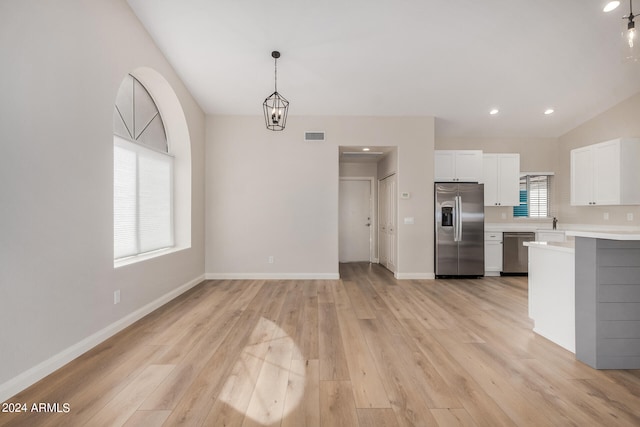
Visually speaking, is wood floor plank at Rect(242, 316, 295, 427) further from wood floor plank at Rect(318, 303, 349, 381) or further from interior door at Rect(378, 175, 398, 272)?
interior door at Rect(378, 175, 398, 272)

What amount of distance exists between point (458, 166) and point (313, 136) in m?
2.87

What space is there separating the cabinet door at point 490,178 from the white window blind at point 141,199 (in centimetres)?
589

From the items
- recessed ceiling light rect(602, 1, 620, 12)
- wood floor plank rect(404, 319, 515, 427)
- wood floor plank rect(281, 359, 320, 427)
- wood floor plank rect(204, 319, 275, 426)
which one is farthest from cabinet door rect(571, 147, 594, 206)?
wood floor plank rect(204, 319, 275, 426)

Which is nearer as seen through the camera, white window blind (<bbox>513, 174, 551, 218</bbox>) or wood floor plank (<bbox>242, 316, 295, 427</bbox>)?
wood floor plank (<bbox>242, 316, 295, 427</bbox>)

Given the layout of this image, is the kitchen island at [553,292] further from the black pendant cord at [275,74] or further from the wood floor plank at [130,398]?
the black pendant cord at [275,74]

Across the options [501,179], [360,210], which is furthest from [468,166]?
[360,210]

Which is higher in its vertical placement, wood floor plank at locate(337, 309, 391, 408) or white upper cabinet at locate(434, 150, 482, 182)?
white upper cabinet at locate(434, 150, 482, 182)

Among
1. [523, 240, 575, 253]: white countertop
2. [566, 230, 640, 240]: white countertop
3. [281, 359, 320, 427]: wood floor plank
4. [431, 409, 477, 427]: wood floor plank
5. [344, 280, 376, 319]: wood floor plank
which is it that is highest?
[566, 230, 640, 240]: white countertop

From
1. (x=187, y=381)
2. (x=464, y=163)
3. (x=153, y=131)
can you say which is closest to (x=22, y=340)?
(x=187, y=381)

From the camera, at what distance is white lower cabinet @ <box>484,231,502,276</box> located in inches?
215

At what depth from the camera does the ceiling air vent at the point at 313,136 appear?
5152 millimetres

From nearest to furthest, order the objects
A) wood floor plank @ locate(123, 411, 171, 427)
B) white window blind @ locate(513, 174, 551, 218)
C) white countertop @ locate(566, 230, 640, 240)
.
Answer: wood floor plank @ locate(123, 411, 171, 427) < white countertop @ locate(566, 230, 640, 240) < white window blind @ locate(513, 174, 551, 218)

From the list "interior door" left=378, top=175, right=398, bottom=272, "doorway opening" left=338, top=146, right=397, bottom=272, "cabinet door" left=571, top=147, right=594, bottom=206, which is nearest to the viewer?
"cabinet door" left=571, top=147, right=594, bottom=206

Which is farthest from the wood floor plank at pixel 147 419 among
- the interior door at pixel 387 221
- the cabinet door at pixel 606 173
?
the cabinet door at pixel 606 173
